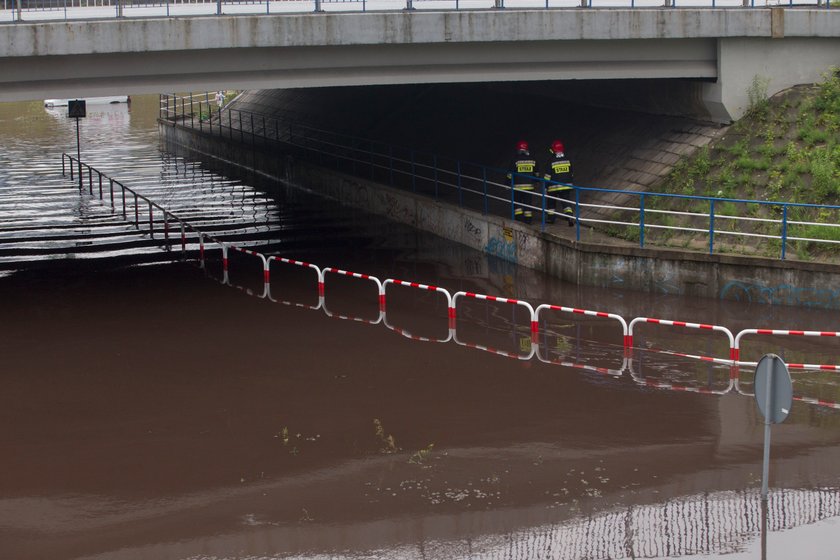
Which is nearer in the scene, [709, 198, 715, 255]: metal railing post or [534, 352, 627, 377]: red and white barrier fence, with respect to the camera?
[534, 352, 627, 377]: red and white barrier fence

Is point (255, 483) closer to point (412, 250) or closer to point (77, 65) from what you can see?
point (77, 65)

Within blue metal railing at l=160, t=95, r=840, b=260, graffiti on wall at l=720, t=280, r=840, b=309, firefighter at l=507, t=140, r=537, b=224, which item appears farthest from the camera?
firefighter at l=507, t=140, r=537, b=224

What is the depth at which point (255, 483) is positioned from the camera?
1202 cm

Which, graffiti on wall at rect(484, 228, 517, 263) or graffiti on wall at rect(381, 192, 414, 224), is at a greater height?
graffiti on wall at rect(381, 192, 414, 224)

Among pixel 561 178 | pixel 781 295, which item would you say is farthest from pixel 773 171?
pixel 561 178

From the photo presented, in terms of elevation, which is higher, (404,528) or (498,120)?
(498,120)

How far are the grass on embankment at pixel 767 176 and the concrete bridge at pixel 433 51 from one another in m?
0.72

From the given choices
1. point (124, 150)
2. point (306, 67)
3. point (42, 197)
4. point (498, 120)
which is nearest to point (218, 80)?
point (306, 67)

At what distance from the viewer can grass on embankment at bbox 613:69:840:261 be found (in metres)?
19.9

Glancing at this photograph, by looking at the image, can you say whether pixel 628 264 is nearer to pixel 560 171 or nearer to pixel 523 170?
pixel 560 171

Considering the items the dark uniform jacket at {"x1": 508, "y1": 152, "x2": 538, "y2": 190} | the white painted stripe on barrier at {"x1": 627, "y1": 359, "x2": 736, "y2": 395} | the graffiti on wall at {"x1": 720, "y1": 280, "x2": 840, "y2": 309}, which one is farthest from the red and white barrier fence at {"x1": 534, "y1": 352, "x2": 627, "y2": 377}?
the dark uniform jacket at {"x1": 508, "y1": 152, "x2": 538, "y2": 190}

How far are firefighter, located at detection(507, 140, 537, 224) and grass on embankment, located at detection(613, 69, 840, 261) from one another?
2319mm

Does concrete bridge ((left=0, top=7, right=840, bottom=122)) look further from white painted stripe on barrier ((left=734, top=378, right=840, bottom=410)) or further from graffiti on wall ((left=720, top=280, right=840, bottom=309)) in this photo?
white painted stripe on barrier ((left=734, top=378, right=840, bottom=410))

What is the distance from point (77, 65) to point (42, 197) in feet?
48.1
